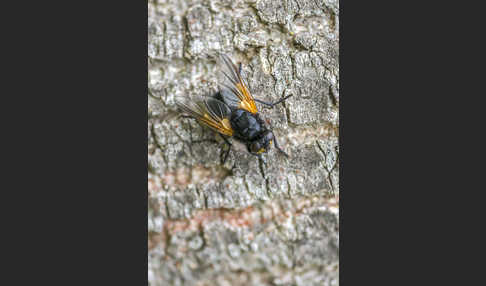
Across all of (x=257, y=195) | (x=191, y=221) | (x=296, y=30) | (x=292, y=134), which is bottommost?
(x=191, y=221)

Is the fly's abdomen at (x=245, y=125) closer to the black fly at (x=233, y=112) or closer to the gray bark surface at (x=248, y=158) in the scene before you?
the black fly at (x=233, y=112)

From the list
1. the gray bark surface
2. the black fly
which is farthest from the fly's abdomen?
the gray bark surface

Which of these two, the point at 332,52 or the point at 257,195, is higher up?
the point at 332,52

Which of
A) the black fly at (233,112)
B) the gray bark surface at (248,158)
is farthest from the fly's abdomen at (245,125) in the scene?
the gray bark surface at (248,158)

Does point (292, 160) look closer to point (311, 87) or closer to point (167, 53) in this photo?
point (311, 87)

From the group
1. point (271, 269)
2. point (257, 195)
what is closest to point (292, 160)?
point (257, 195)

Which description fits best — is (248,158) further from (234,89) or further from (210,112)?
(234,89)

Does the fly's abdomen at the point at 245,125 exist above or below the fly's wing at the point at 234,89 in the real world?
below
